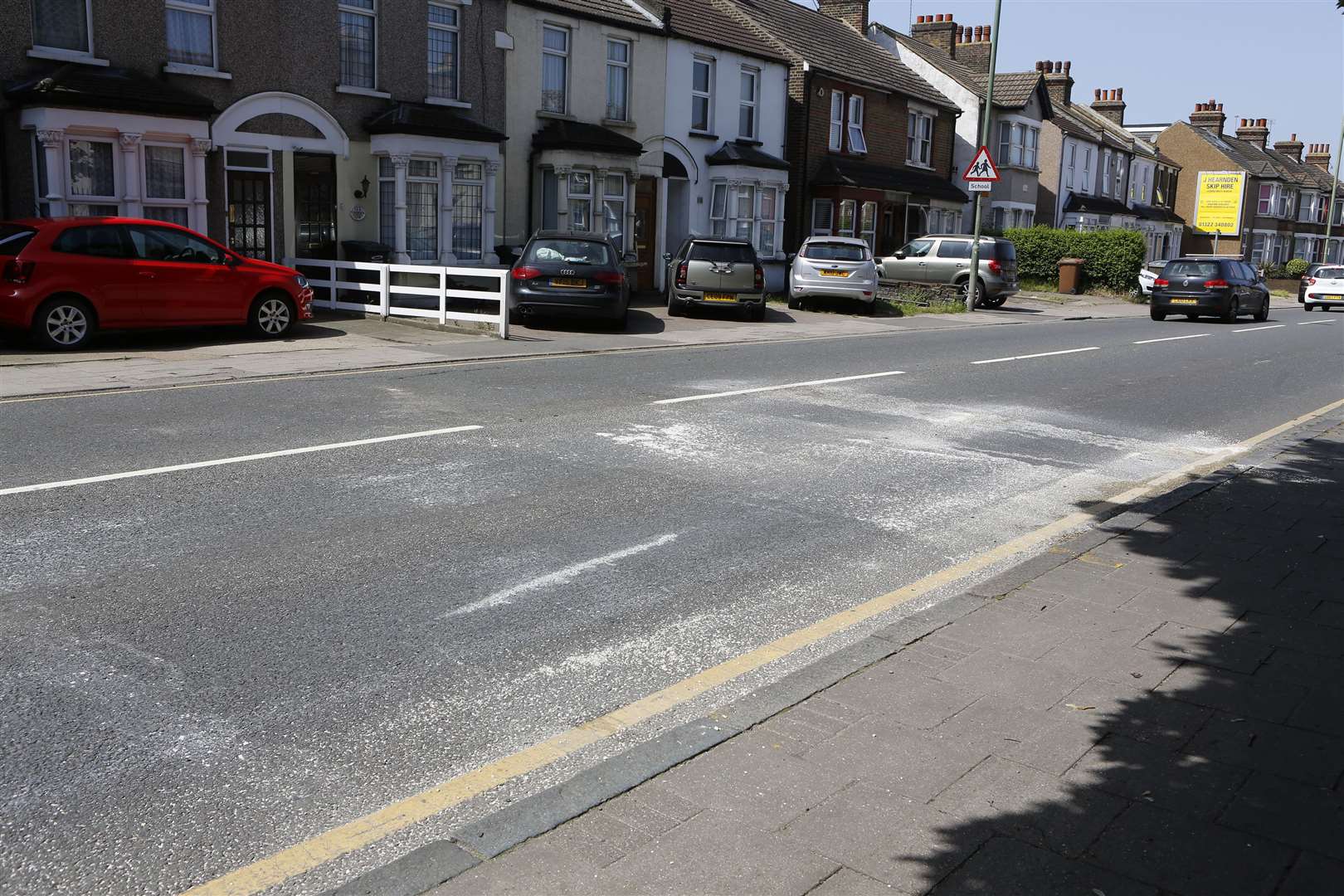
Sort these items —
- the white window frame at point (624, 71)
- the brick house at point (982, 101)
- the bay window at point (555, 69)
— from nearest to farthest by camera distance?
the bay window at point (555, 69) → the white window frame at point (624, 71) → the brick house at point (982, 101)

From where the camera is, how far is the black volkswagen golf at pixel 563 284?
1925 centimetres

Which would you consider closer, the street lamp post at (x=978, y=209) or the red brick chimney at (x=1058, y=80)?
the street lamp post at (x=978, y=209)

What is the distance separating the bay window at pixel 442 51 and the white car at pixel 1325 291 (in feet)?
102

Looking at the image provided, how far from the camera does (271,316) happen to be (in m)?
16.8

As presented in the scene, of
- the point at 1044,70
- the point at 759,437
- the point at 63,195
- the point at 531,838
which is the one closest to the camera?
the point at 531,838

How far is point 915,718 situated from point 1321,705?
1.58 m

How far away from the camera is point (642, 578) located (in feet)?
20.1

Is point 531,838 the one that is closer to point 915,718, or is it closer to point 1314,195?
point 915,718

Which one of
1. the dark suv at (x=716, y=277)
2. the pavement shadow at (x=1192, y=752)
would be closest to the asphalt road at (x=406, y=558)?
the pavement shadow at (x=1192, y=752)

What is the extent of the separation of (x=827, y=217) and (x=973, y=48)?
18341mm

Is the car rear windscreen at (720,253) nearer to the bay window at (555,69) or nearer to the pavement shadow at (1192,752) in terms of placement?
the bay window at (555,69)

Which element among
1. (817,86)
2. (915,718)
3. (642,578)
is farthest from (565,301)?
(817,86)

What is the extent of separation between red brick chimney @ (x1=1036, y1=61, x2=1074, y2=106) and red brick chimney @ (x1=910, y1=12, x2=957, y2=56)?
1067 cm

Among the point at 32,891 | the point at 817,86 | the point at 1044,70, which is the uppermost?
the point at 1044,70
